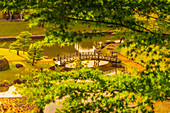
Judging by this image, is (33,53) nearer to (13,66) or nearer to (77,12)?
(13,66)

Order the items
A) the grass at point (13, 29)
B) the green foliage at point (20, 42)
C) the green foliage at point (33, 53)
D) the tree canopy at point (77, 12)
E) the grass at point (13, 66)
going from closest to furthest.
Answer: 1. the tree canopy at point (77, 12)
2. the grass at point (13, 66)
3. the green foliage at point (33, 53)
4. the green foliage at point (20, 42)
5. the grass at point (13, 29)

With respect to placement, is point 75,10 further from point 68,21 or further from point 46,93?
point 46,93

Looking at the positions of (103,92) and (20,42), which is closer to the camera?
(103,92)

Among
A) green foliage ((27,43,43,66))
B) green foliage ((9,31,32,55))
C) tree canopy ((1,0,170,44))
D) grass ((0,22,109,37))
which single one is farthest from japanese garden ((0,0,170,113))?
grass ((0,22,109,37))

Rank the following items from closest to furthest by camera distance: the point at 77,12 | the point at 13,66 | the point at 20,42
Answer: the point at 77,12 → the point at 13,66 → the point at 20,42

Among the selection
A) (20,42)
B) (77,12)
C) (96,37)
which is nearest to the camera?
(77,12)

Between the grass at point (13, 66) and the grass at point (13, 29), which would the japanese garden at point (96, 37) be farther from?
the grass at point (13, 29)

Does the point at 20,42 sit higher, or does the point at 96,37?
the point at 96,37

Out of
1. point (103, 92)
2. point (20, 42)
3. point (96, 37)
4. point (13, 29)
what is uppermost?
point (96, 37)

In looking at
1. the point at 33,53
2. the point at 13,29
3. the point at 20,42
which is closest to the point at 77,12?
the point at 33,53

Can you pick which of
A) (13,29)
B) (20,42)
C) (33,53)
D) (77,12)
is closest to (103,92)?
(77,12)

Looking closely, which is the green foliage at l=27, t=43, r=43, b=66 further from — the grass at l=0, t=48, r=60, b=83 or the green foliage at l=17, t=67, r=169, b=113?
the green foliage at l=17, t=67, r=169, b=113

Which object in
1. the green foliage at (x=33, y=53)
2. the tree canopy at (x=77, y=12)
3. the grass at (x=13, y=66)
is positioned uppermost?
the tree canopy at (x=77, y=12)

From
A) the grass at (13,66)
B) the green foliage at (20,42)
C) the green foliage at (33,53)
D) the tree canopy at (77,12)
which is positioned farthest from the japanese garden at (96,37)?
the green foliage at (20,42)
